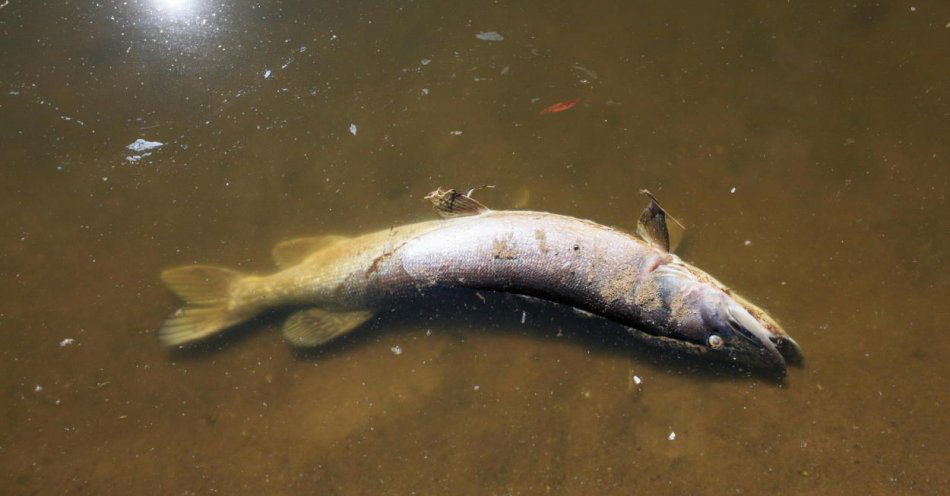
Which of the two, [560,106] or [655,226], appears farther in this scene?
[560,106]

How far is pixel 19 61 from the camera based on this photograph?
15.3ft

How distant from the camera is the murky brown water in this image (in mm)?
3434

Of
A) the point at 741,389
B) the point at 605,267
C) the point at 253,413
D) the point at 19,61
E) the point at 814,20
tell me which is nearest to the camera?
the point at 605,267

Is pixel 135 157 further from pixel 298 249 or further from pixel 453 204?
pixel 453 204

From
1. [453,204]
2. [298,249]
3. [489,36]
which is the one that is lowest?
[298,249]

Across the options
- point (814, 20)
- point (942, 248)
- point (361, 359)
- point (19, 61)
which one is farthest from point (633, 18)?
point (19, 61)

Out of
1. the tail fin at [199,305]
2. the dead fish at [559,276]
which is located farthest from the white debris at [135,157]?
the dead fish at [559,276]

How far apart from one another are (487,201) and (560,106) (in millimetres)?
937

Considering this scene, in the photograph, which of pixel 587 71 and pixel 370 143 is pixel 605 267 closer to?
pixel 587 71

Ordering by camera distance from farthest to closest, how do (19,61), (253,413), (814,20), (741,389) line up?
(19,61)
(814,20)
(253,413)
(741,389)

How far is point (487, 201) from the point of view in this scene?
4066 millimetres

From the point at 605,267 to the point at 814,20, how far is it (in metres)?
2.75

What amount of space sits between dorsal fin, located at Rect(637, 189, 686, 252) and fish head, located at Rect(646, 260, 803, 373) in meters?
0.16

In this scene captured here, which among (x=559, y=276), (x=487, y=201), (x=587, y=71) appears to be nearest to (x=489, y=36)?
(x=587, y=71)
